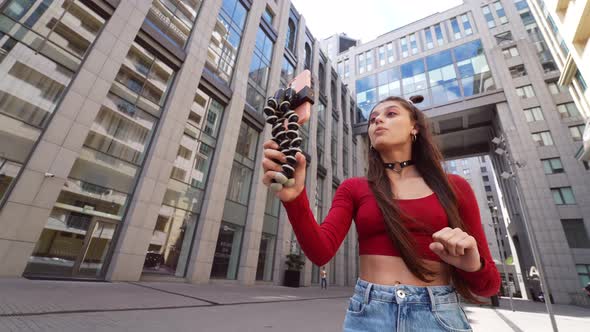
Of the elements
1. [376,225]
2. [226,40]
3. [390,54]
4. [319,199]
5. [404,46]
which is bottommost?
[376,225]

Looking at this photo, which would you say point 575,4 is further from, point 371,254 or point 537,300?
point 537,300

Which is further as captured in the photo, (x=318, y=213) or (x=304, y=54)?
(x=304, y=54)

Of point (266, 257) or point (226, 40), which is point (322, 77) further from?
point (266, 257)

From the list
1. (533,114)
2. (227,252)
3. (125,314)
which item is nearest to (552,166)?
(533,114)

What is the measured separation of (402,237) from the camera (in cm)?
143

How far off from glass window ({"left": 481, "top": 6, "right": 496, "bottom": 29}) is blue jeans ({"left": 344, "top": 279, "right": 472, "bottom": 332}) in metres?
44.9

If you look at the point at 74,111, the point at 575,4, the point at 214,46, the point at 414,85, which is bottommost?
the point at 74,111

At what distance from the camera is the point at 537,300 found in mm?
25516

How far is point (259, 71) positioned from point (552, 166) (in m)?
28.8

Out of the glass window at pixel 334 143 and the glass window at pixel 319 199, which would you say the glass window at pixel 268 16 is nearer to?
the glass window at pixel 334 143

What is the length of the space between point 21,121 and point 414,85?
39.0m

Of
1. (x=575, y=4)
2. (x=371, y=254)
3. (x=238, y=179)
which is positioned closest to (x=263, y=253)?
(x=238, y=179)

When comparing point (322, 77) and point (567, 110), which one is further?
point (322, 77)

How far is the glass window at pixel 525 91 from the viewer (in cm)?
2780
